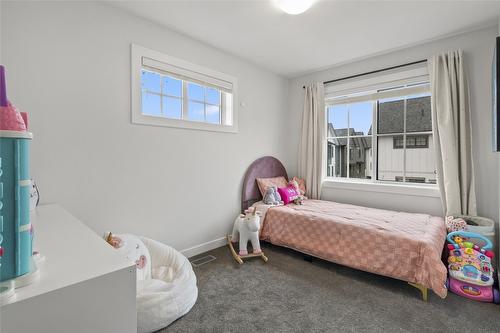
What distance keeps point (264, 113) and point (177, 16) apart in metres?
1.81

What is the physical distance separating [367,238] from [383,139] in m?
1.73

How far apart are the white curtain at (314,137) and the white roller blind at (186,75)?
1422 millimetres

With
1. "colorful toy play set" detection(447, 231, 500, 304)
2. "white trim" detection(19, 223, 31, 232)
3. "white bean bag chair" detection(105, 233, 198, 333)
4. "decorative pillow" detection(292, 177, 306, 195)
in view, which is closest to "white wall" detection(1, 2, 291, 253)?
"white bean bag chair" detection(105, 233, 198, 333)

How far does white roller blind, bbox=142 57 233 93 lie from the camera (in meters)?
2.44

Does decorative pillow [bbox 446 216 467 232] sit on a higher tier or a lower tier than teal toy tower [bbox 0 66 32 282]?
lower

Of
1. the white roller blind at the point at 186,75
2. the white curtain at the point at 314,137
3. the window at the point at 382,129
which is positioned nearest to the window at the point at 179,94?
the white roller blind at the point at 186,75

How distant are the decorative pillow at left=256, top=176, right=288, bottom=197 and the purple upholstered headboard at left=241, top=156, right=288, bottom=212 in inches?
3.0

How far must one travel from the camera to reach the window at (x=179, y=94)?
2369mm

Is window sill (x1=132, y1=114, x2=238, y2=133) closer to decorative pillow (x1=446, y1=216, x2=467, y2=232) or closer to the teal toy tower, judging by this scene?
the teal toy tower

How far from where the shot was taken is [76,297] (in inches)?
25.3

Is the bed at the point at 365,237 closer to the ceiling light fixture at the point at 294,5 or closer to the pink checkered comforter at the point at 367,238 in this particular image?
the pink checkered comforter at the point at 367,238

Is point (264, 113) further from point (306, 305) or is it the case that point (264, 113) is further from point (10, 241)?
point (10, 241)

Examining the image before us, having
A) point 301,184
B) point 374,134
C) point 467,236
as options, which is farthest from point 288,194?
point 467,236

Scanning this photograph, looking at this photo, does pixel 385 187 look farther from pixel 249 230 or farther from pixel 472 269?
pixel 249 230
